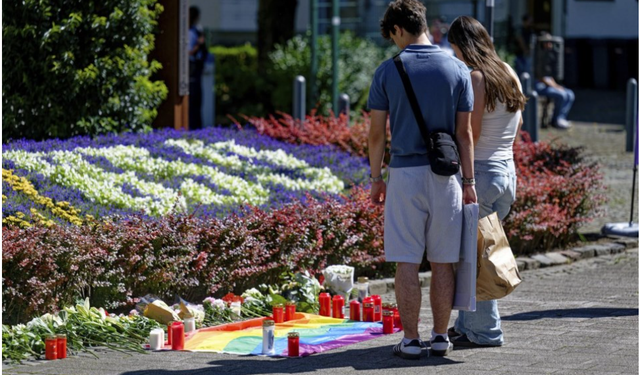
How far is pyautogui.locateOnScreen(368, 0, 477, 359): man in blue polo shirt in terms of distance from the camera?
6.82 metres

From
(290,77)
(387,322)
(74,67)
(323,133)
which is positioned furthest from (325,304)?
(290,77)

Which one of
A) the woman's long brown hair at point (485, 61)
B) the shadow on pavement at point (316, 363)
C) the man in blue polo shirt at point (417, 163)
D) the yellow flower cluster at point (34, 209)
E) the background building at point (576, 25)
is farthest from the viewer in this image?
the background building at point (576, 25)

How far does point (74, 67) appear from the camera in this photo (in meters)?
11.8

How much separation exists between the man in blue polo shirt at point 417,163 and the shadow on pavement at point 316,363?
0.12 meters

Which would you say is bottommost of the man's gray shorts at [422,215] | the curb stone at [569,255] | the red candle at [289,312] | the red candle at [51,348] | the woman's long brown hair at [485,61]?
the curb stone at [569,255]

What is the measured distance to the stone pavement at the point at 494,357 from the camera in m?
6.68

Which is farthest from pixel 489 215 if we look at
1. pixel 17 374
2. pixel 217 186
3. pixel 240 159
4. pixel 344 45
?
pixel 344 45

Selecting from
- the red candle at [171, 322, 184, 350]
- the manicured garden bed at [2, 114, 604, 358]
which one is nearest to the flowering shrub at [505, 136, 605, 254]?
the manicured garden bed at [2, 114, 604, 358]

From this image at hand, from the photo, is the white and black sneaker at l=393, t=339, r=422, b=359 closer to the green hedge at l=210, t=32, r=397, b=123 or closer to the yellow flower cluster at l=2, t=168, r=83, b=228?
the yellow flower cluster at l=2, t=168, r=83, b=228

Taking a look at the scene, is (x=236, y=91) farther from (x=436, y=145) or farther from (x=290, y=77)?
(x=436, y=145)

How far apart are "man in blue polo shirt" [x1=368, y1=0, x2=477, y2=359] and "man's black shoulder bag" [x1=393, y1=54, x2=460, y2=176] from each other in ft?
0.09

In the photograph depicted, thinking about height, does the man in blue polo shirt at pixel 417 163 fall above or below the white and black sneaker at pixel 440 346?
above

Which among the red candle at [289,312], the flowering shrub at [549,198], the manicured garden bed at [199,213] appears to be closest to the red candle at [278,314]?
the red candle at [289,312]

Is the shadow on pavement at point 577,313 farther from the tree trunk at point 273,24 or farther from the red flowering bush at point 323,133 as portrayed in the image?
the tree trunk at point 273,24
